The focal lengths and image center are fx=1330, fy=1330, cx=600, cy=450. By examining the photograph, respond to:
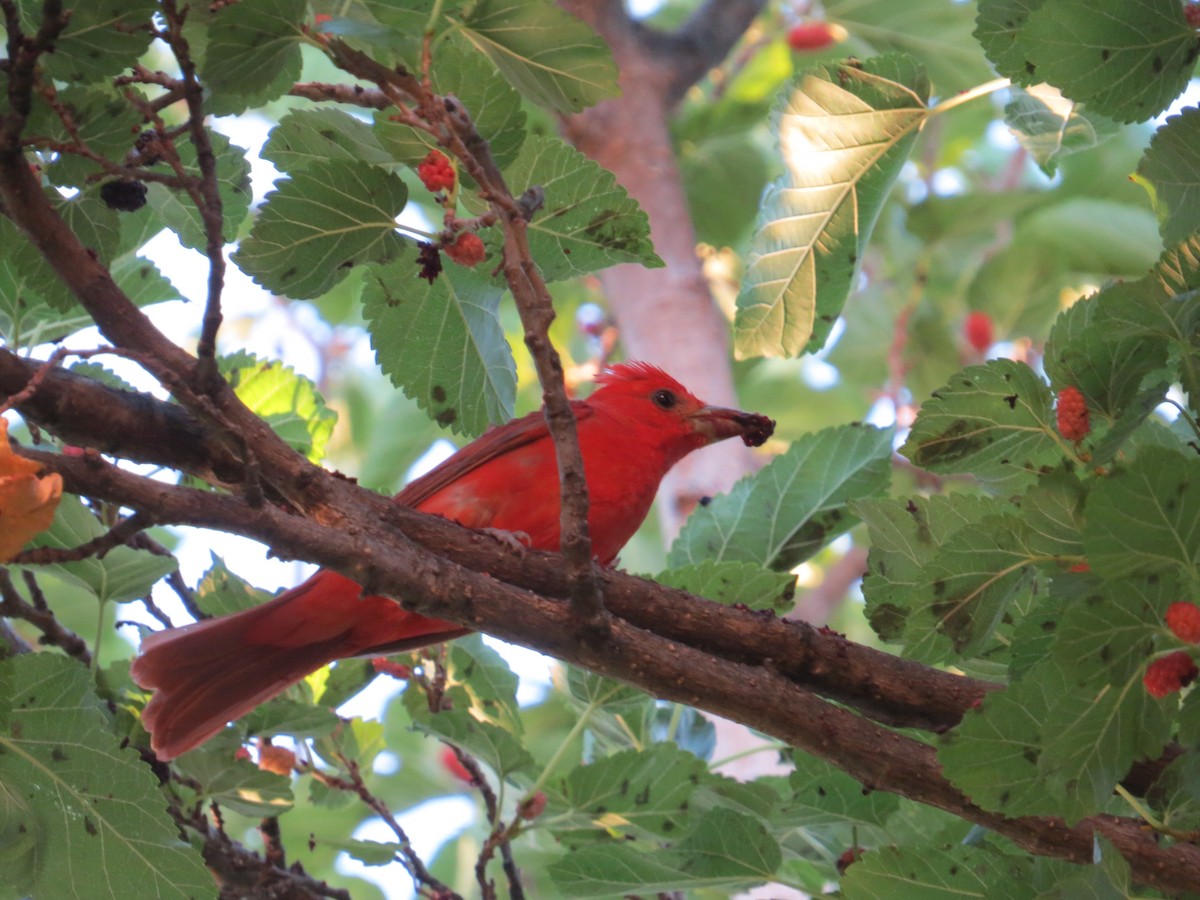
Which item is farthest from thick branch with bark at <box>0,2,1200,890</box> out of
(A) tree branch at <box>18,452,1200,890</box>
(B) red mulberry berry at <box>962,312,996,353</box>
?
(B) red mulberry berry at <box>962,312,996,353</box>

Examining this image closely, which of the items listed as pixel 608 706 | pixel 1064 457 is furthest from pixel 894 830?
pixel 1064 457

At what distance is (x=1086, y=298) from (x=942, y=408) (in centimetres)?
42

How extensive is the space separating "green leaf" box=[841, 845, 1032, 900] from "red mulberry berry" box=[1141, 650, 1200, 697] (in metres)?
0.64

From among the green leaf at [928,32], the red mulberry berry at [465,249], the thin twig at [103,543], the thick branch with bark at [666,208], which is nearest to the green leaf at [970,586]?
the red mulberry berry at [465,249]

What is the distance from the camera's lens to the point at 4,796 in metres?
2.52

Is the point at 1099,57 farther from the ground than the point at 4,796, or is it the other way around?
the point at 1099,57

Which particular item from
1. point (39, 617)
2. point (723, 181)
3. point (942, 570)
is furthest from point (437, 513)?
point (723, 181)

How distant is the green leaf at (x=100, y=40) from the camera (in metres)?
2.16

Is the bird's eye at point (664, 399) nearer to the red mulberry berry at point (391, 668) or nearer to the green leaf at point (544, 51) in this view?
the red mulberry berry at point (391, 668)

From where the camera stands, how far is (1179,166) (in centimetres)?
248

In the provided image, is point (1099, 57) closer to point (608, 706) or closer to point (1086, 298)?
point (1086, 298)

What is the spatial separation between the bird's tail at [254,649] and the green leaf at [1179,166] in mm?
1975

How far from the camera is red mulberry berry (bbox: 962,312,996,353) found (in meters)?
6.46

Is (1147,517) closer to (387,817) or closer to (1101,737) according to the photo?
(1101,737)
